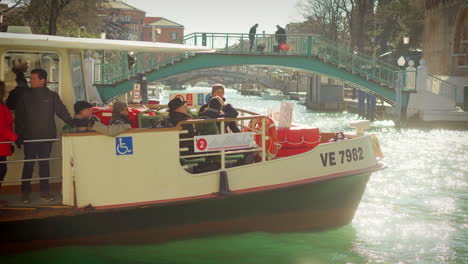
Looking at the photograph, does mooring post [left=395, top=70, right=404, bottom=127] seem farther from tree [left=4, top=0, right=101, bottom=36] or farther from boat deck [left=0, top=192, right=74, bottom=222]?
boat deck [left=0, top=192, right=74, bottom=222]

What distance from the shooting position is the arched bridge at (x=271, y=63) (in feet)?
106

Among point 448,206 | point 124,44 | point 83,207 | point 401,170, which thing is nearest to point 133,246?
point 83,207

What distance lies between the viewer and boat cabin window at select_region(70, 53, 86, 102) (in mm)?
8930

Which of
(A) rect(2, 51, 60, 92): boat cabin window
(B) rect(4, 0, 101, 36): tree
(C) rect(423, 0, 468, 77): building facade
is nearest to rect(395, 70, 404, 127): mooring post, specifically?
(C) rect(423, 0, 468, 77): building facade

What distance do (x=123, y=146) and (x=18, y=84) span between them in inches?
64.6

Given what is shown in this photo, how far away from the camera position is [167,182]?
8.53 metres

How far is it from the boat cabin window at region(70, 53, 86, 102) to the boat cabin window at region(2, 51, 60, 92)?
0.80 ft

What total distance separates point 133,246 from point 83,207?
99 cm

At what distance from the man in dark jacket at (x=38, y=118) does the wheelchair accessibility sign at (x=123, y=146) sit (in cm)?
63

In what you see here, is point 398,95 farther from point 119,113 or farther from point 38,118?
point 38,118

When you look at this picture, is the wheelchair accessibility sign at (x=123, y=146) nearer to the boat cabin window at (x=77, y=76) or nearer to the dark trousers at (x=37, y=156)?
the dark trousers at (x=37, y=156)

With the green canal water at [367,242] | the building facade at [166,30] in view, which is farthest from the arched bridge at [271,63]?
the building facade at [166,30]

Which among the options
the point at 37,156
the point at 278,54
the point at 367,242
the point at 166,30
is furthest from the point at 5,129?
the point at 166,30

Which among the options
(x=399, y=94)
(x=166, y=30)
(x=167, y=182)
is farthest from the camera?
(x=166, y=30)
